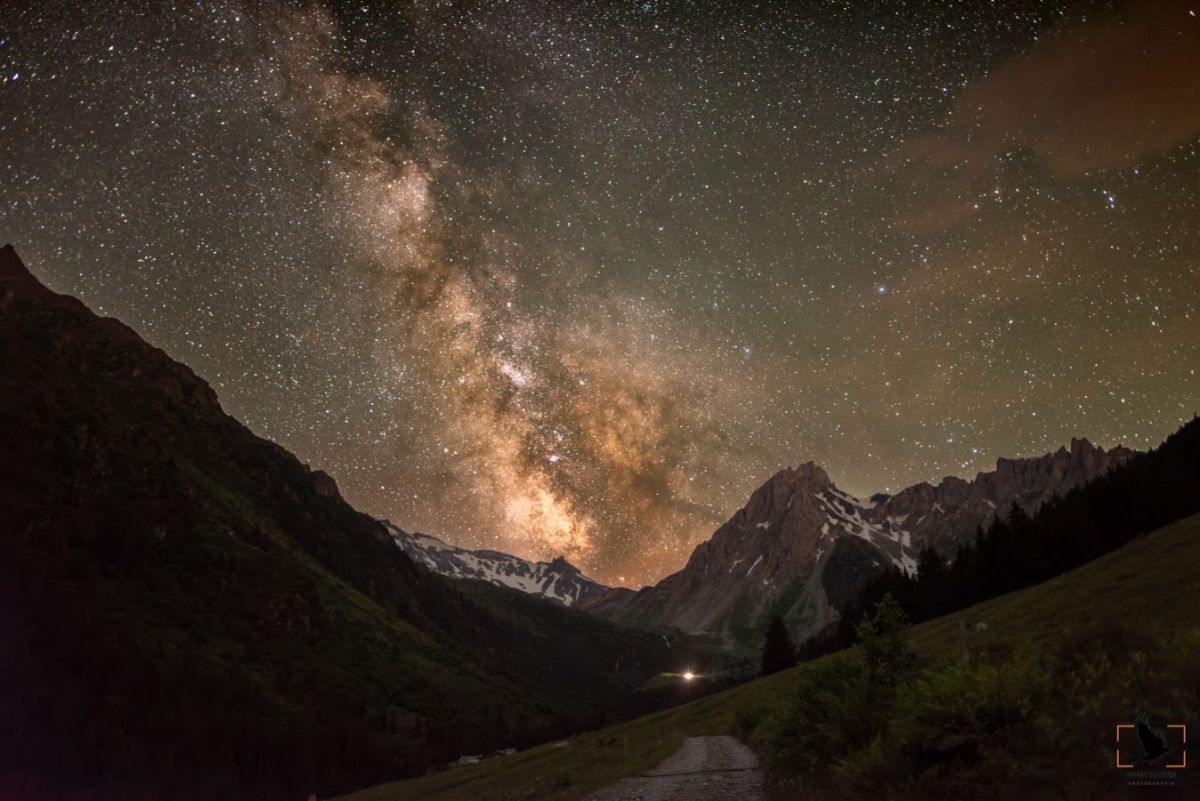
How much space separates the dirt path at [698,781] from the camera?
2100 cm

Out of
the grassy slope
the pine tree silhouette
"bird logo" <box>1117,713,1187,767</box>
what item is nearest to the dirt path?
the grassy slope

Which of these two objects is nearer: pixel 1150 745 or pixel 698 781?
pixel 1150 745

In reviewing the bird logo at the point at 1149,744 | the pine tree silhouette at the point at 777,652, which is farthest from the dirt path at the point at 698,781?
the pine tree silhouette at the point at 777,652

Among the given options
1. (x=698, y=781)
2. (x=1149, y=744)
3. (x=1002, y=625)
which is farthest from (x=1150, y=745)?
(x=1002, y=625)

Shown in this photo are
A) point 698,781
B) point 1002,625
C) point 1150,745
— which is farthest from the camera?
point 1002,625

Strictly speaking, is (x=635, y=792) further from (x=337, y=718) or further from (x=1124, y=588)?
(x=337, y=718)

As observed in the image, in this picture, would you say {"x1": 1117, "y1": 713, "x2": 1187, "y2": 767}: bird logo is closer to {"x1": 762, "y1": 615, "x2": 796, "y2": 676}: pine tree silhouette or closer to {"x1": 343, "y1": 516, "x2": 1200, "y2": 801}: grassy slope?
{"x1": 343, "y1": 516, "x2": 1200, "y2": 801}: grassy slope

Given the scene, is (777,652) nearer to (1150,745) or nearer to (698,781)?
(698,781)

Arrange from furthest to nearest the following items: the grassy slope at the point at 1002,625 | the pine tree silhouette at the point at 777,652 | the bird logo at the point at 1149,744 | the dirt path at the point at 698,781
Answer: the pine tree silhouette at the point at 777,652 → the grassy slope at the point at 1002,625 → the dirt path at the point at 698,781 → the bird logo at the point at 1149,744

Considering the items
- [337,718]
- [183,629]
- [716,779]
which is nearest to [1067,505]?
[716,779]

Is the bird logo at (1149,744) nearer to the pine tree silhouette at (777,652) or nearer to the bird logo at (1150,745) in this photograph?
the bird logo at (1150,745)

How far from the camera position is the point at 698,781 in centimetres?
2464

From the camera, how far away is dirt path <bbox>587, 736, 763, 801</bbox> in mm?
21000

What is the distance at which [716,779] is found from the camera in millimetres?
24609
